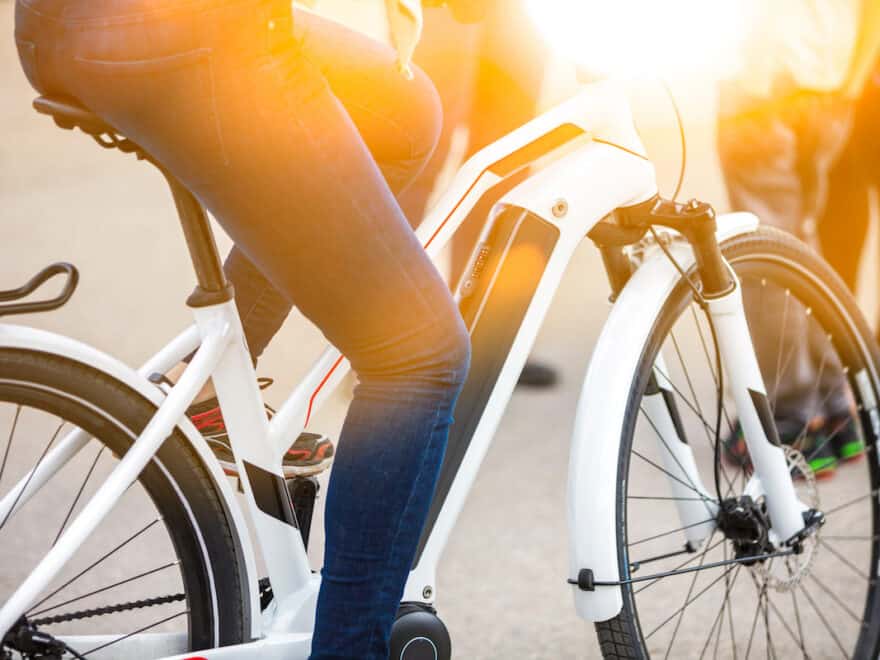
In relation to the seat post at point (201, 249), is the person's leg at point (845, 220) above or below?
above

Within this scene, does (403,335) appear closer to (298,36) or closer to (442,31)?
(298,36)

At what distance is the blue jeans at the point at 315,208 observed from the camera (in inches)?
60.8

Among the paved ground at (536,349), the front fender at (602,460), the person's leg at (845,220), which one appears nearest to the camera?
the front fender at (602,460)

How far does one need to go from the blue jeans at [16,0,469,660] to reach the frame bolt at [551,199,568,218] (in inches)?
15.9

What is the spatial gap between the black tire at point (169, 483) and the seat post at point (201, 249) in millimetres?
181

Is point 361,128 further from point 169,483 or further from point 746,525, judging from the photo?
point 746,525

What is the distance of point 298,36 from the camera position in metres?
1.66

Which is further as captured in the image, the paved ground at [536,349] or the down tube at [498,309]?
the paved ground at [536,349]

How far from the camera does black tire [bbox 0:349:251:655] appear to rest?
5.62 ft

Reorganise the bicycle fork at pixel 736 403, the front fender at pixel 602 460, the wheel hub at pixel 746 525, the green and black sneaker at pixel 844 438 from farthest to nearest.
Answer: the green and black sneaker at pixel 844 438 → the wheel hub at pixel 746 525 → the bicycle fork at pixel 736 403 → the front fender at pixel 602 460

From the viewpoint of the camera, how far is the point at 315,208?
63.3 inches

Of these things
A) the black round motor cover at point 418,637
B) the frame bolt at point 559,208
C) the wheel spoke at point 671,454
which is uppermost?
the frame bolt at point 559,208

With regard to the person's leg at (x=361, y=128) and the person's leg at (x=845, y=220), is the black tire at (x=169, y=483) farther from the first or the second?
Result: the person's leg at (x=845, y=220)

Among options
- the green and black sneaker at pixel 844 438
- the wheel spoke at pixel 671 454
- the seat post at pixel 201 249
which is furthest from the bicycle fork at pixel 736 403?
the green and black sneaker at pixel 844 438
